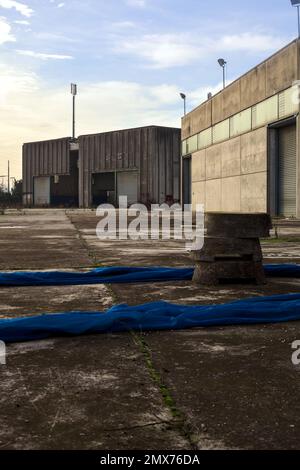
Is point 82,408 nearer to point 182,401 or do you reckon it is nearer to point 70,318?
point 182,401

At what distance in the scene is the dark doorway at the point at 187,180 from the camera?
37594 millimetres

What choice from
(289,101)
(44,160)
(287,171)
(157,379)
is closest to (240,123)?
(287,171)

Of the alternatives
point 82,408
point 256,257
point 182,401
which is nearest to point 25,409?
point 82,408

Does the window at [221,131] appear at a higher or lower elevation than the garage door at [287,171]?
higher

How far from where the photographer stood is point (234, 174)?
2681cm

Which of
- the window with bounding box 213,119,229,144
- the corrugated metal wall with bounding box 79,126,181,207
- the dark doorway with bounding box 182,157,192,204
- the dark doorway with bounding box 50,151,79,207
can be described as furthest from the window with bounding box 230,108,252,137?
the dark doorway with bounding box 50,151,79,207

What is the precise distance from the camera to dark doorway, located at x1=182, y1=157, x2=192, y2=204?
1480 inches

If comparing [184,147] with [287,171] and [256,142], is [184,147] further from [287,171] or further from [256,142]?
[287,171]

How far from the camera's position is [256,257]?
5.20m

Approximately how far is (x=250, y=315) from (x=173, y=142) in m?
40.6

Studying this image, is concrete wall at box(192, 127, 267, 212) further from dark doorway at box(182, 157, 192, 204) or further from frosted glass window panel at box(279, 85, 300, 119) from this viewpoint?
dark doorway at box(182, 157, 192, 204)

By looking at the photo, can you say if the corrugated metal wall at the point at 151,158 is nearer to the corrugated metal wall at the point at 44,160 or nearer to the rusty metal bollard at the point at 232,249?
the corrugated metal wall at the point at 44,160

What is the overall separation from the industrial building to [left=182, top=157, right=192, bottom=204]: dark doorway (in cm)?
474

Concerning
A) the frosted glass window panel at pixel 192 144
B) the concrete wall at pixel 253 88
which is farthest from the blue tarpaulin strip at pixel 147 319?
the frosted glass window panel at pixel 192 144
